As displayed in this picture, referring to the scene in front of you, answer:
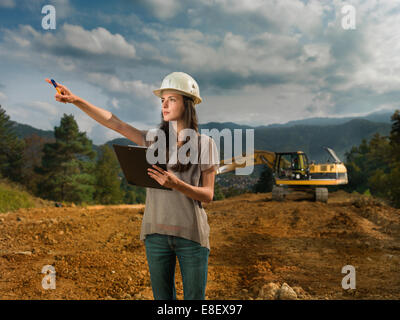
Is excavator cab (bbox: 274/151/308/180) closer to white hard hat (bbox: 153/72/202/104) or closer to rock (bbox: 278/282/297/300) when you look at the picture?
rock (bbox: 278/282/297/300)

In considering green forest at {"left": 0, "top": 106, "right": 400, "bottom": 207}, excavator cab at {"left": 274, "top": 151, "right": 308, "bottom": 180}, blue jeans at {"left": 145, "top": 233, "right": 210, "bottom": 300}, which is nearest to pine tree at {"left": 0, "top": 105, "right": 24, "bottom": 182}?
green forest at {"left": 0, "top": 106, "right": 400, "bottom": 207}

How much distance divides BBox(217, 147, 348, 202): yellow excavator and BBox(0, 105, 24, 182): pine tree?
27202 mm

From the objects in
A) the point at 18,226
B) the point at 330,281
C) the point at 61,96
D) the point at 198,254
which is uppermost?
the point at 61,96

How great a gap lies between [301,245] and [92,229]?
6.75 m

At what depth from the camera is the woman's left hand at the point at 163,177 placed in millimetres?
1882

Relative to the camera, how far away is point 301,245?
29.5 feet

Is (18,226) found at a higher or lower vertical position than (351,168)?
lower

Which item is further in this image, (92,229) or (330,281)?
(92,229)

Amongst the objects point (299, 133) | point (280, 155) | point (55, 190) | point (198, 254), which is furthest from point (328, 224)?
point (299, 133)

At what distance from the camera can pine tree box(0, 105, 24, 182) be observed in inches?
1259

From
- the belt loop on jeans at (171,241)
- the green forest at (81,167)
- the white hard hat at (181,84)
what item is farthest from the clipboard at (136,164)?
the green forest at (81,167)

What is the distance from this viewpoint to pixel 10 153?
32688mm

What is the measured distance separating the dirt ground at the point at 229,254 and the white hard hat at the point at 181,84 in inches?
163
